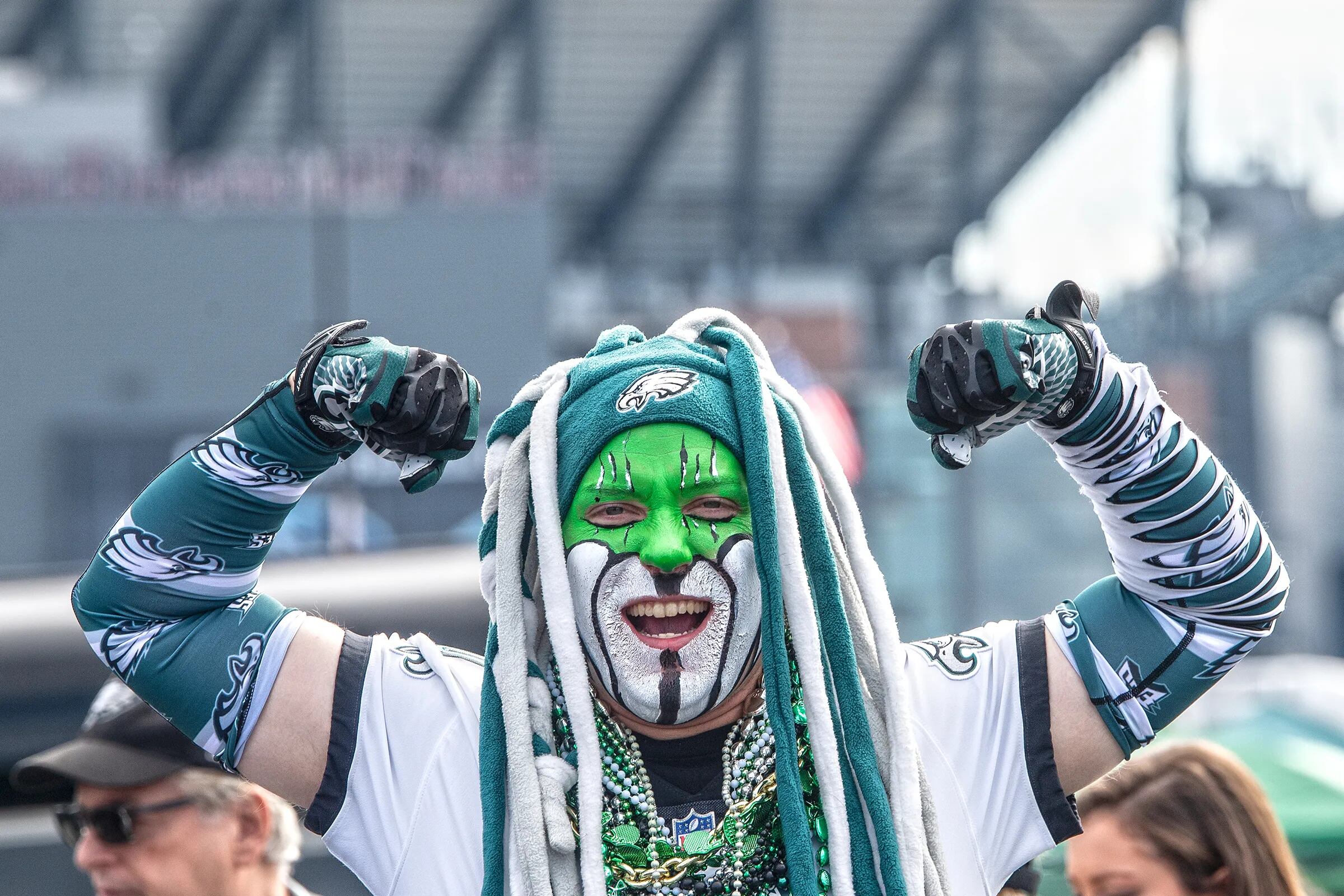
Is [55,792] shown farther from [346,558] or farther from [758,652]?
[758,652]

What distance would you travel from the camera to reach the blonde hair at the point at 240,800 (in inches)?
104

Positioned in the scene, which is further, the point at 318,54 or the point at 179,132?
the point at 179,132

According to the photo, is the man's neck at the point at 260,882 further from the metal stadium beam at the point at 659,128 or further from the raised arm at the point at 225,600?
the metal stadium beam at the point at 659,128

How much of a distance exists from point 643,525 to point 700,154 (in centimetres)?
2175

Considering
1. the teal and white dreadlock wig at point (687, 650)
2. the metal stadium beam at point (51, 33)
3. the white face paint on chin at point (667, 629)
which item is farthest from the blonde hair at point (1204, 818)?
the metal stadium beam at point (51, 33)

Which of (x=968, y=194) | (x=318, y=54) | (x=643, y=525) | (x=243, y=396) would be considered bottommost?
(x=243, y=396)

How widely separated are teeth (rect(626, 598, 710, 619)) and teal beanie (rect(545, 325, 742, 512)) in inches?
6.8

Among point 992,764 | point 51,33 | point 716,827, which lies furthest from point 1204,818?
point 51,33

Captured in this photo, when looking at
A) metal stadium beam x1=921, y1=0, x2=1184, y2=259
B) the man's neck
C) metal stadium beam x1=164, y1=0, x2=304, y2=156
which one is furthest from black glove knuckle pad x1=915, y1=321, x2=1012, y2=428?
metal stadium beam x1=921, y1=0, x2=1184, y2=259

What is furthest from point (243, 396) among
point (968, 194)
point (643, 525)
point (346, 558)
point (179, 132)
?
point (643, 525)

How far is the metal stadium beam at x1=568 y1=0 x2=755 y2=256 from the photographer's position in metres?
20.7

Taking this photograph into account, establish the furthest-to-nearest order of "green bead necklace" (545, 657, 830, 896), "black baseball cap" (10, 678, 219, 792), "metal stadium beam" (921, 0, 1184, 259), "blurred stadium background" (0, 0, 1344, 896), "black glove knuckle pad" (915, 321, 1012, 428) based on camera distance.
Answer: "metal stadium beam" (921, 0, 1184, 259) → "blurred stadium background" (0, 0, 1344, 896) → "black baseball cap" (10, 678, 219, 792) → "green bead necklace" (545, 657, 830, 896) → "black glove knuckle pad" (915, 321, 1012, 428)

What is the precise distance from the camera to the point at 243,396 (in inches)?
662

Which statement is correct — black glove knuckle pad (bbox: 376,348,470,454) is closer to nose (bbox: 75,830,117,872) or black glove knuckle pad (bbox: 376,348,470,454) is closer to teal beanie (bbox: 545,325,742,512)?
teal beanie (bbox: 545,325,742,512)
